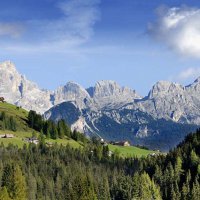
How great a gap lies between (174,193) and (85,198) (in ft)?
169

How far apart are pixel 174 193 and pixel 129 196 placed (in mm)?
18295

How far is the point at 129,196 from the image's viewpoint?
197m

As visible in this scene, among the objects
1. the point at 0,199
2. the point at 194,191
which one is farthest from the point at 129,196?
the point at 0,199

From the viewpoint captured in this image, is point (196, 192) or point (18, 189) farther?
point (196, 192)

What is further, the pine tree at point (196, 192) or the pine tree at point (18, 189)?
the pine tree at point (196, 192)

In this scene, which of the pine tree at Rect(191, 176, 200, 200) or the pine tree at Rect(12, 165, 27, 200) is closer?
the pine tree at Rect(12, 165, 27, 200)

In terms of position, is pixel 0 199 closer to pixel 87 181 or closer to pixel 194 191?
pixel 87 181

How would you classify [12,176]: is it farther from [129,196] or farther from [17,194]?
[129,196]

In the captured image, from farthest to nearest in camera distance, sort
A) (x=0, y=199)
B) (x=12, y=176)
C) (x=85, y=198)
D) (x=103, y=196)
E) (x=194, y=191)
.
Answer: (x=103, y=196) → (x=194, y=191) → (x=12, y=176) → (x=85, y=198) → (x=0, y=199)

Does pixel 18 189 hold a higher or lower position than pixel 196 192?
higher

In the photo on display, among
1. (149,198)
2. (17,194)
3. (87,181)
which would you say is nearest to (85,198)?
(87,181)

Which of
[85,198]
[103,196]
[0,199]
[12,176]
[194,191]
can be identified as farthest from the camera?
[103,196]

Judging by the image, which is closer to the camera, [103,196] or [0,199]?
[0,199]

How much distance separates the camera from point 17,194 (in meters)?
154
